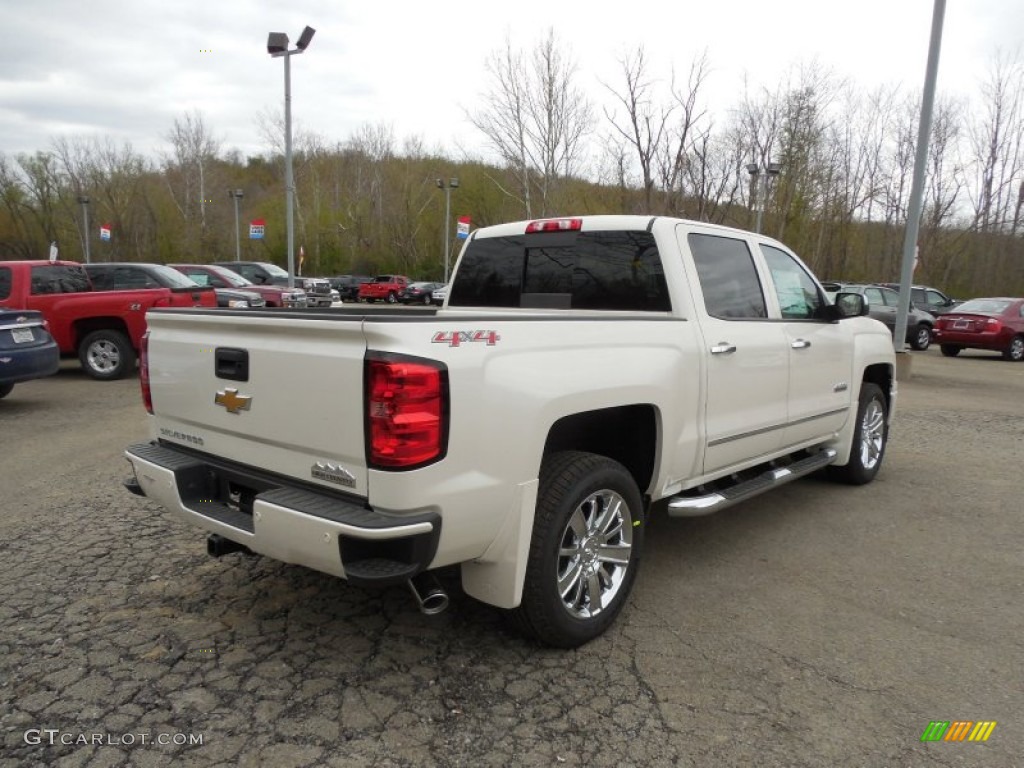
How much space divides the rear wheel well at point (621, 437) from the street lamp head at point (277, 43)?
18.2m

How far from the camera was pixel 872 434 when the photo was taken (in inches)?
226

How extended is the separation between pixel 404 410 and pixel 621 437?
1.54m

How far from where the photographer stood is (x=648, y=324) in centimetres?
332

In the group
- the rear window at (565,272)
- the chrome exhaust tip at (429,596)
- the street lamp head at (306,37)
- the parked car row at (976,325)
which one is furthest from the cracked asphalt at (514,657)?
the street lamp head at (306,37)

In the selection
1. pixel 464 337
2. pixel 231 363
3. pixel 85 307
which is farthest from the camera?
pixel 85 307

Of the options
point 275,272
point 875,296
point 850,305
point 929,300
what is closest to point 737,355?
point 850,305

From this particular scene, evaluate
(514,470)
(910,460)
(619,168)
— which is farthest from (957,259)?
(514,470)

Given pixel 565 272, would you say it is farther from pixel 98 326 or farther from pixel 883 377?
pixel 98 326

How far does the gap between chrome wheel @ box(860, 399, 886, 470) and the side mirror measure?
0.97 meters

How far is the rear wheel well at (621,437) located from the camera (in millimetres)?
3295

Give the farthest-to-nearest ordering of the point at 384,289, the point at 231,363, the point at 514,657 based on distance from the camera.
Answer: the point at 384,289
the point at 514,657
the point at 231,363

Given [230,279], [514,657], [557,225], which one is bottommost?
[514,657]

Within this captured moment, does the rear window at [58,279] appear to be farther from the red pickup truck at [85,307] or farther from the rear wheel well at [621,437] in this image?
the rear wheel well at [621,437]

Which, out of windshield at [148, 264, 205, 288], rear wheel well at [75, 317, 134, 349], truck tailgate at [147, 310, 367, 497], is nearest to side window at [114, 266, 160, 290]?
windshield at [148, 264, 205, 288]
